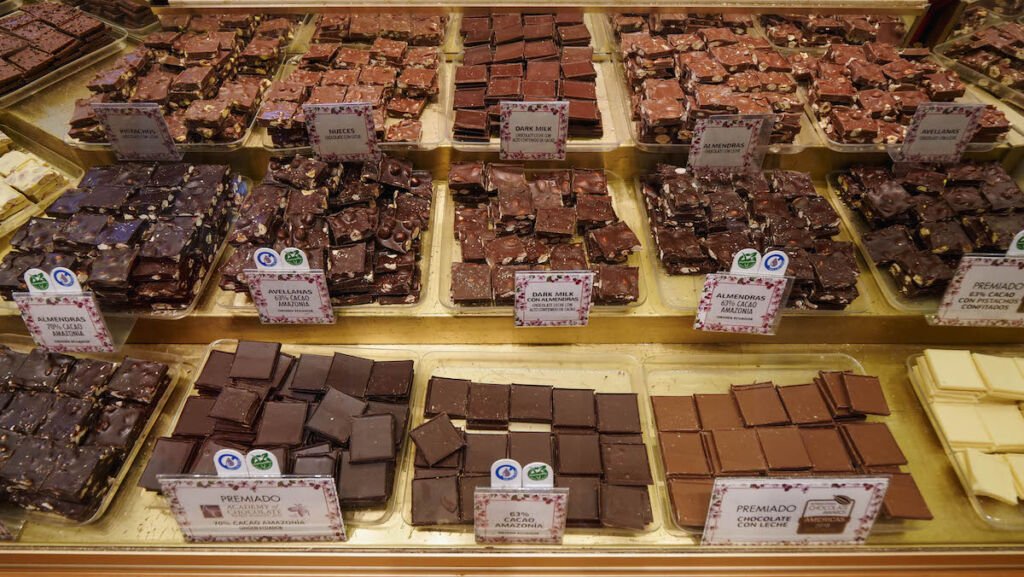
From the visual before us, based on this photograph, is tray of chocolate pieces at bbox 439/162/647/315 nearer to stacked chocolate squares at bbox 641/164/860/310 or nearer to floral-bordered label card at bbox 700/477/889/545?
stacked chocolate squares at bbox 641/164/860/310

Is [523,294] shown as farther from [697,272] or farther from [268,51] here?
[268,51]

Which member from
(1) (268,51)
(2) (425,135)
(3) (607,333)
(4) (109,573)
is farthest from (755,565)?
(1) (268,51)

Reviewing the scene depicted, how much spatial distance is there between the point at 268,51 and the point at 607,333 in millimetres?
2444

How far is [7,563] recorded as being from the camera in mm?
2262

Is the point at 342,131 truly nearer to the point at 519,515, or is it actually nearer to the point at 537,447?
the point at 537,447

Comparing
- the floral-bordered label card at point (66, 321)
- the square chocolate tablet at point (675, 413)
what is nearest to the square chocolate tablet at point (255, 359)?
the floral-bordered label card at point (66, 321)

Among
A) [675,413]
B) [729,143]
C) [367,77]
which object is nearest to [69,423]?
[367,77]

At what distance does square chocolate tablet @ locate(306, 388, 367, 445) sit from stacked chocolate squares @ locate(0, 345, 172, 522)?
0.69 metres

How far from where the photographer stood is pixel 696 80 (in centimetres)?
335

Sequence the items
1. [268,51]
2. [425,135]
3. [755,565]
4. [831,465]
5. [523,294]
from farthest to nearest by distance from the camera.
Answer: [268,51] → [425,135] → [523,294] → [831,465] → [755,565]

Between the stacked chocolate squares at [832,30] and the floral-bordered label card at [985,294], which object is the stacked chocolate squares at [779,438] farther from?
the stacked chocolate squares at [832,30]

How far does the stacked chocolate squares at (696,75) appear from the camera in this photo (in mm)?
3189

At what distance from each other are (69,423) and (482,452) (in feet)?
4.92

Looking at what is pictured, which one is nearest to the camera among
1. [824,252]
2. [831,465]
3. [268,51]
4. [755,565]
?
[755,565]
